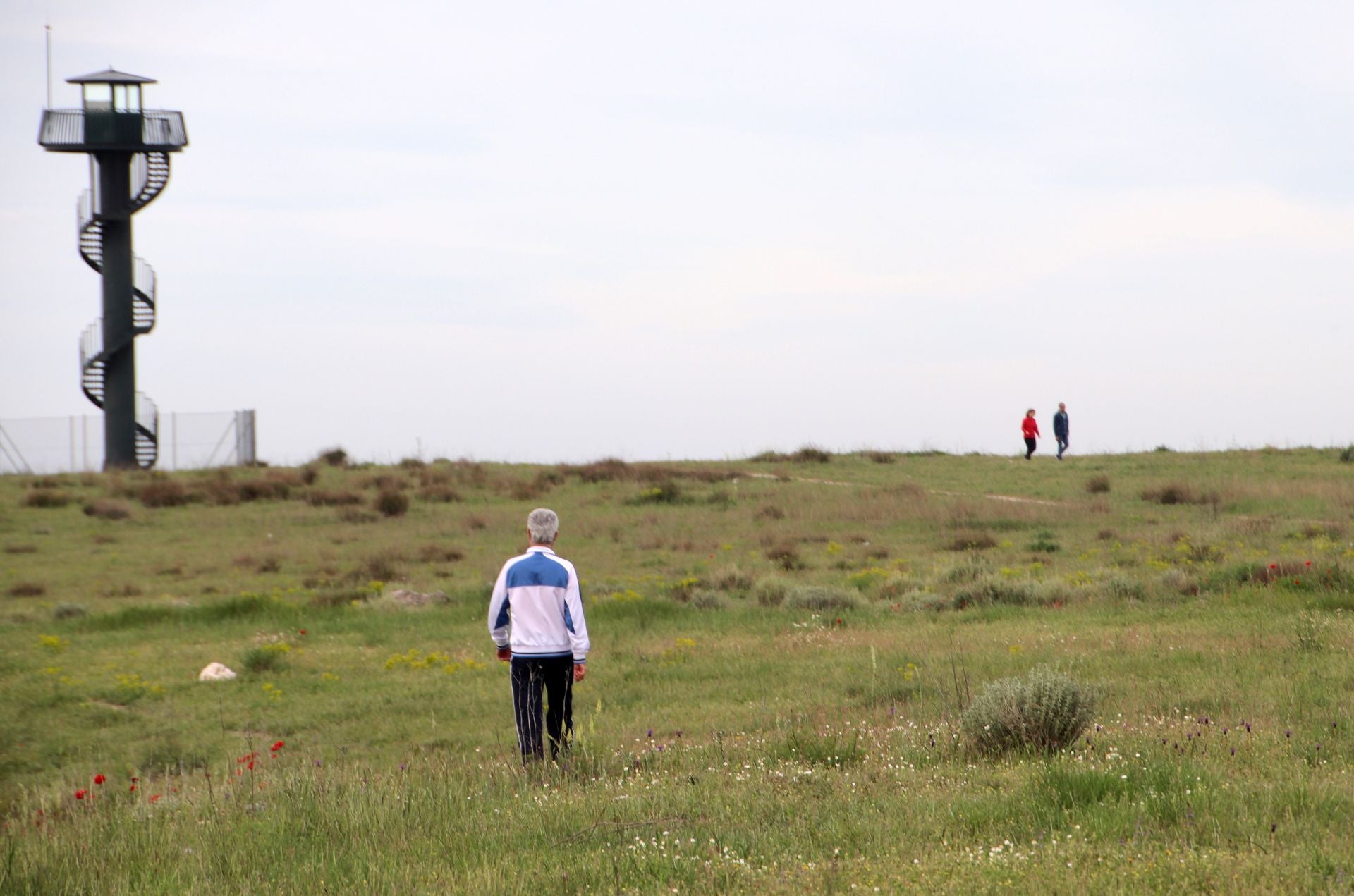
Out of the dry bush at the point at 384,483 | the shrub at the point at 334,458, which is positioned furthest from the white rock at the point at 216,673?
the shrub at the point at 334,458

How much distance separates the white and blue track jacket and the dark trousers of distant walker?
97mm

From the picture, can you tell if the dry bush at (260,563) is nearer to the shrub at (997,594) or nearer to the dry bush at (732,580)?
the dry bush at (732,580)

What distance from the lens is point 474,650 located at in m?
15.2

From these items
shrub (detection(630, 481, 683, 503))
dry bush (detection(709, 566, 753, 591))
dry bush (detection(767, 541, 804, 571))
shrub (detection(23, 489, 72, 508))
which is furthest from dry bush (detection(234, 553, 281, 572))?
shrub (detection(23, 489, 72, 508))

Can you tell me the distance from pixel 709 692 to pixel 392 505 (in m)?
21.7

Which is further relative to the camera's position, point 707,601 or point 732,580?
point 732,580

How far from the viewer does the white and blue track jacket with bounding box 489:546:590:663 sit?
298 inches

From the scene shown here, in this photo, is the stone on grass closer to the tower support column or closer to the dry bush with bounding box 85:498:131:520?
the dry bush with bounding box 85:498:131:520

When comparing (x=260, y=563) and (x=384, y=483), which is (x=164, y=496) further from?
(x=260, y=563)

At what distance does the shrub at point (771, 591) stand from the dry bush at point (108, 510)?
20892mm

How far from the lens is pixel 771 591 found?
18.2m

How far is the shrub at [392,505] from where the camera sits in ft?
104

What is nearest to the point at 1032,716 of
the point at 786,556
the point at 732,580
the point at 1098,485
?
the point at 732,580

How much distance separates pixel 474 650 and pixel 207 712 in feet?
11.6
